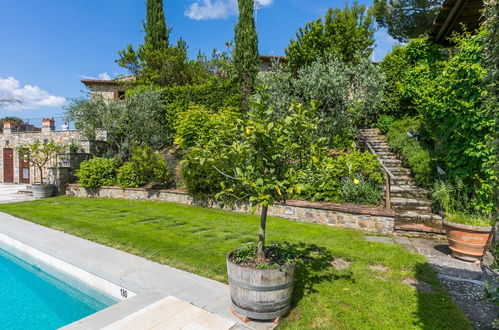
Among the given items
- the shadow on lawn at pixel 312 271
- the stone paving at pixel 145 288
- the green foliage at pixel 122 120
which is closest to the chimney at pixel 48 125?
the green foliage at pixel 122 120

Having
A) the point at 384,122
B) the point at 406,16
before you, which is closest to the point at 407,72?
the point at 384,122

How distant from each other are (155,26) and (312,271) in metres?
18.8

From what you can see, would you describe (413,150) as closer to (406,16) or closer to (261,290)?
(261,290)

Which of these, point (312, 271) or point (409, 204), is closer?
point (312, 271)

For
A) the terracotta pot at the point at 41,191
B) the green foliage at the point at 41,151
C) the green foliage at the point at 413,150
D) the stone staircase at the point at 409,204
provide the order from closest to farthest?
the stone staircase at the point at 409,204
the green foliage at the point at 413,150
the terracotta pot at the point at 41,191
the green foliage at the point at 41,151

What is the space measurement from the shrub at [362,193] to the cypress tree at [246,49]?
7.93 m

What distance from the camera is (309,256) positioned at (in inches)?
191

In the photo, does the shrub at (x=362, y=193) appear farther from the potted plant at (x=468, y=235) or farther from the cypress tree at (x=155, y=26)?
the cypress tree at (x=155, y=26)

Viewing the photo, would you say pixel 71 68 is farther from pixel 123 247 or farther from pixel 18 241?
pixel 123 247

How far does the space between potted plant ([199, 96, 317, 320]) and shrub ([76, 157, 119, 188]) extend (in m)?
10.6

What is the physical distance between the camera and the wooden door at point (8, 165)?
60.3 ft

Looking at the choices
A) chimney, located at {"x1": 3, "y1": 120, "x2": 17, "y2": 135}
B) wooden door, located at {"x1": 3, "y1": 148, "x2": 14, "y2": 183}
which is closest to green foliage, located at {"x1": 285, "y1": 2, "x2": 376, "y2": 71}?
chimney, located at {"x1": 3, "y1": 120, "x2": 17, "y2": 135}

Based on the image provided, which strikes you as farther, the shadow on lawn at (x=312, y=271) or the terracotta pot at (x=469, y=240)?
the terracotta pot at (x=469, y=240)

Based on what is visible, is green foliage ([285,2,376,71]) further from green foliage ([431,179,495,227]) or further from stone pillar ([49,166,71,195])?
stone pillar ([49,166,71,195])
